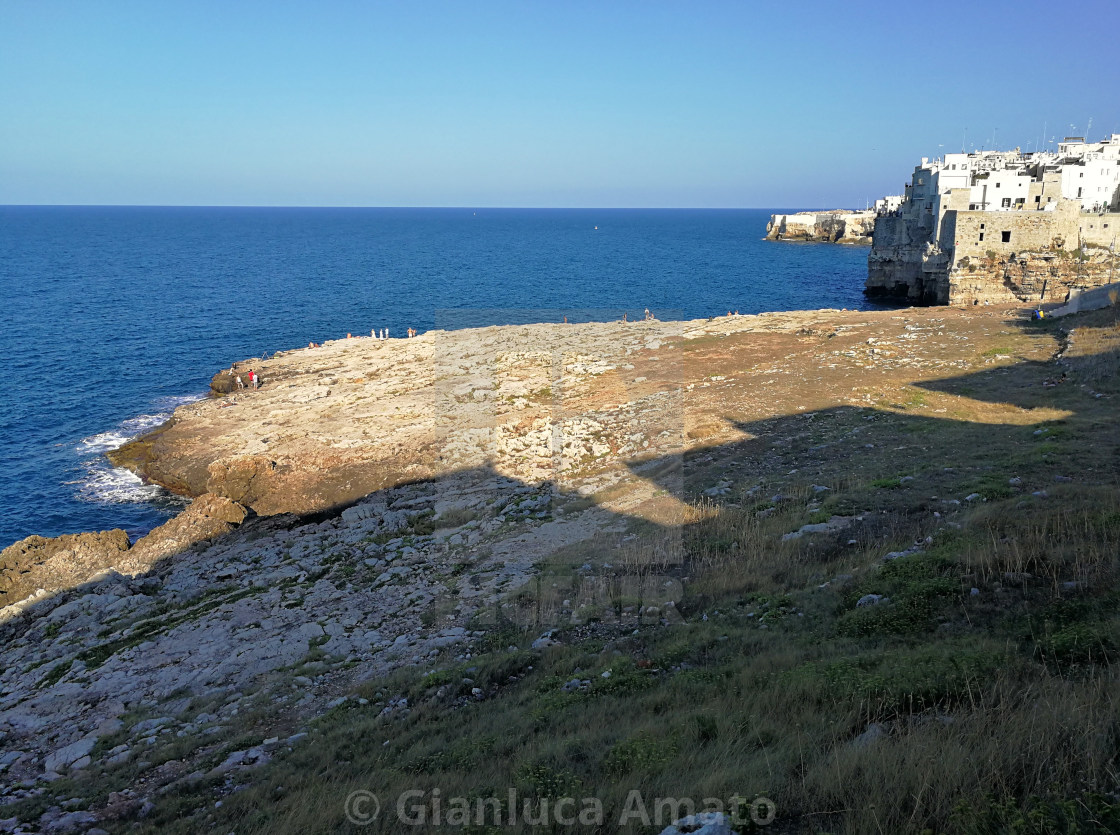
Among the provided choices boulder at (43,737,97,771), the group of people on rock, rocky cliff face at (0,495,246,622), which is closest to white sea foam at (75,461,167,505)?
rocky cliff face at (0,495,246,622)

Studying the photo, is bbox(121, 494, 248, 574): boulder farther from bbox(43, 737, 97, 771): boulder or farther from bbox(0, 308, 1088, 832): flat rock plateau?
bbox(43, 737, 97, 771): boulder

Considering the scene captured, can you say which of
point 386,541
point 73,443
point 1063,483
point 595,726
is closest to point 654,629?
point 595,726

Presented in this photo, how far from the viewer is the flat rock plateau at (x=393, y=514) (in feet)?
37.0

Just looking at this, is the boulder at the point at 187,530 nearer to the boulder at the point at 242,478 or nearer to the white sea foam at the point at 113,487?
the boulder at the point at 242,478

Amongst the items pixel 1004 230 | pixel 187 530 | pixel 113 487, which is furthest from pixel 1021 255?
pixel 113 487

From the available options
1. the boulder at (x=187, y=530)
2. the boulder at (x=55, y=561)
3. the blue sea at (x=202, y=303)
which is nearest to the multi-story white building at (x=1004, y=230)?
the blue sea at (x=202, y=303)

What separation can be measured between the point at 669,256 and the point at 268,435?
381 ft

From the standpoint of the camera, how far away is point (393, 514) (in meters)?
20.9

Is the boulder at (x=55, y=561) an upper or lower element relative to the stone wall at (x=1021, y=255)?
lower

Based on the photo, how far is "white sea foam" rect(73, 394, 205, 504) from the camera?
29.2 meters

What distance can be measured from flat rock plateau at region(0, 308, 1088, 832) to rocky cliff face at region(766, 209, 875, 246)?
384 feet

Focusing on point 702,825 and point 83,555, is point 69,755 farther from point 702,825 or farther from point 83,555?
point 83,555

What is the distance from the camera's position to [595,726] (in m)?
7.57

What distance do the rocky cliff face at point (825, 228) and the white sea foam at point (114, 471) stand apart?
446ft
